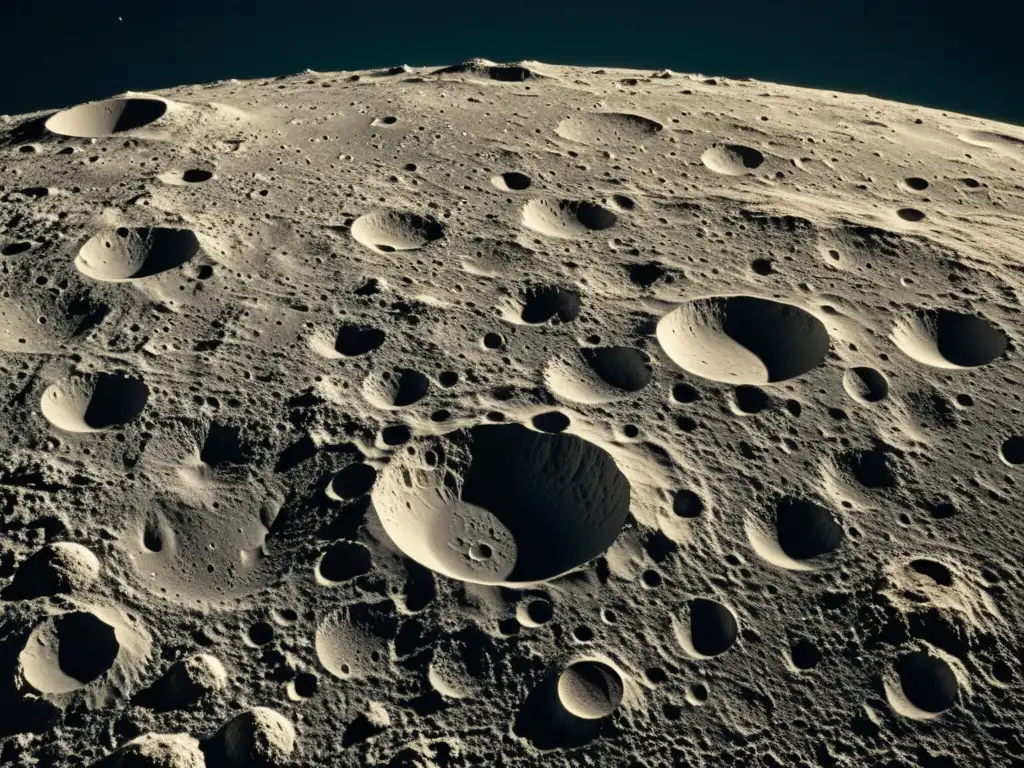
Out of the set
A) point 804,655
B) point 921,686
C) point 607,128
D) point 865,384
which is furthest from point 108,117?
point 921,686

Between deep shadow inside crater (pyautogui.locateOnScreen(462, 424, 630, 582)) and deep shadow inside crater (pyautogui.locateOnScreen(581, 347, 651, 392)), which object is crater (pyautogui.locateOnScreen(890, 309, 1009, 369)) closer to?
deep shadow inside crater (pyautogui.locateOnScreen(581, 347, 651, 392))

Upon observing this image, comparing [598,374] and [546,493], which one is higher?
[598,374]

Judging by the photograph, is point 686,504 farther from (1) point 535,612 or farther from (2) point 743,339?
(2) point 743,339

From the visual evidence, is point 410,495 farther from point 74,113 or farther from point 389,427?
point 74,113

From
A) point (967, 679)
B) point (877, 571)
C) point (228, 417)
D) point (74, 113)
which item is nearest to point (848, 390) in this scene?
point (877, 571)

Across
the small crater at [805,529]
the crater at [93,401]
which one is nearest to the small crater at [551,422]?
Result: the small crater at [805,529]
